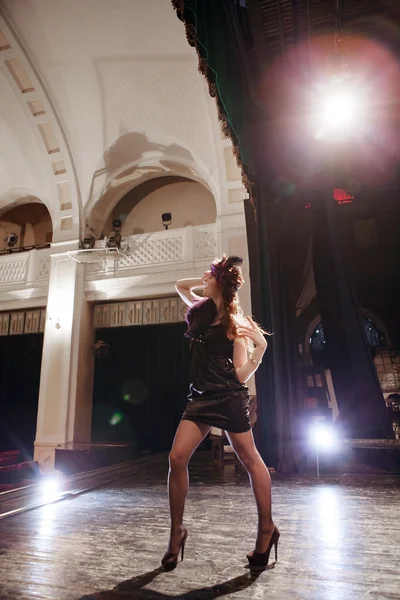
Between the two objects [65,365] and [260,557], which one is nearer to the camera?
[260,557]

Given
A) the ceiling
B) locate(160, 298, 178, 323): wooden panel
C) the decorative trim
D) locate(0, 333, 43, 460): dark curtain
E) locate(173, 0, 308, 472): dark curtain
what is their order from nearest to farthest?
the decorative trim, locate(173, 0, 308, 472): dark curtain, the ceiling, locate(160, 298, 178, 323): wooden panel, locate(0, 333, 43, 460): dark curtain

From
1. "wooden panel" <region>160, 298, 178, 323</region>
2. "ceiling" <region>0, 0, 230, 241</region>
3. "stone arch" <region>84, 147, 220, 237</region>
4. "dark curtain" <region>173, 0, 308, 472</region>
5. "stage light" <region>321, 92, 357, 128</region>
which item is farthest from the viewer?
"stone arch" <region>84, 147, 220, 237</region>

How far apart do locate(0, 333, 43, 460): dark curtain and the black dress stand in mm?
8133

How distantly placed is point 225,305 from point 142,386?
24.1 ft

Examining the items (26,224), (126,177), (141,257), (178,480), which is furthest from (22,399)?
(178,480)

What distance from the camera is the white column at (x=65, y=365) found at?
6996 millimetres

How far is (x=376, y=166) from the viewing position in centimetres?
545

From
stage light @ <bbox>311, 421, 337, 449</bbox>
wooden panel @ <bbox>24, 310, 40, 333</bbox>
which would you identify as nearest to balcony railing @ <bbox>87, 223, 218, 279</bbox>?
wooden panel @ <bbox>24, 310, 40, 333</bbox>

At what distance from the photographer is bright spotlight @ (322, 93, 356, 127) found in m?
4.27

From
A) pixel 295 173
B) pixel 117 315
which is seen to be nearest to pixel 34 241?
pixel 117 315

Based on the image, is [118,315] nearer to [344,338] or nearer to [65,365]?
[65,365]

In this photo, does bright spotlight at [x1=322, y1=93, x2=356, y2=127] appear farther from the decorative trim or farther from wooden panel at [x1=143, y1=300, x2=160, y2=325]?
wooden panel at [x1=143, y1=300, x2=160, y2=325]

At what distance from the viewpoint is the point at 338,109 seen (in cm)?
439

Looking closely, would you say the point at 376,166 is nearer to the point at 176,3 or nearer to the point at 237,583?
the point at 176,3
